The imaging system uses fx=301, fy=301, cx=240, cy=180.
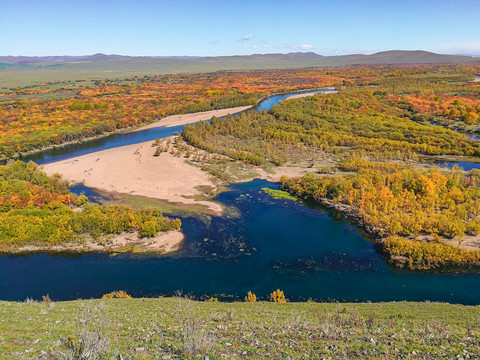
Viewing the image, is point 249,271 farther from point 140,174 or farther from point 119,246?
point 140,174

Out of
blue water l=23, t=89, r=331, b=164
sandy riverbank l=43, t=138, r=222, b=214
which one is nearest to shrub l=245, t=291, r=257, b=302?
sandy riverbank l=43, t=138, r=222, b=214

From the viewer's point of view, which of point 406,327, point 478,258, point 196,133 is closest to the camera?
point 406,327

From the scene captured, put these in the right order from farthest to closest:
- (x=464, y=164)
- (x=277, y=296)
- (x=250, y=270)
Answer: (x=464, y=164), (x=250, y=270), (x=277, y=296)

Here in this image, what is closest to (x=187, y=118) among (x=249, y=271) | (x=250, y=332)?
(x=249, y=271)

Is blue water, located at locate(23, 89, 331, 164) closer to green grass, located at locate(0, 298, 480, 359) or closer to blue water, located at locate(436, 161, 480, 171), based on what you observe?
green grass, located at locate(0, 298, 480, 359)

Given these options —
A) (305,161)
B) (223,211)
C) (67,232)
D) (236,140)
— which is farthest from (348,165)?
(67,232)

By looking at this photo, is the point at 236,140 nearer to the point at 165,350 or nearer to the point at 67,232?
the point at 67,232
